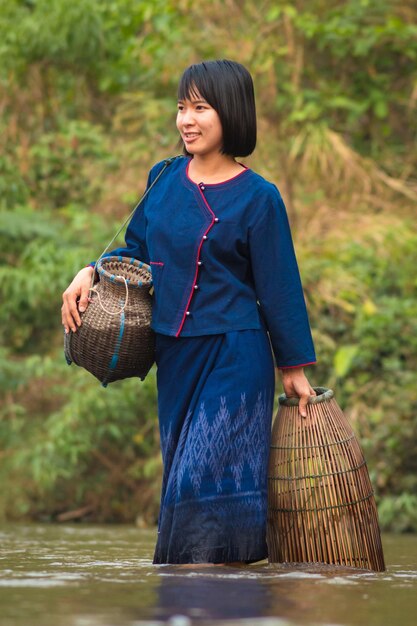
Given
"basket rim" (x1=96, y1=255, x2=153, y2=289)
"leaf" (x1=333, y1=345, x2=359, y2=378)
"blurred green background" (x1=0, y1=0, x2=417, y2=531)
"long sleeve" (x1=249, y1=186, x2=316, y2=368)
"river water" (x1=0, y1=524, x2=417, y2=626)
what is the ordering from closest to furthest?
"river water" (x1=0, y1=524, x2=417, y2=626)
"long sleeve" (x1=249, y1=186, x2=316, y2=368)
"basket rim" (x1=96, y1=255, x2=153, y2=289)
"leaf" (x1=333, y1=345, x2=359, y2=378)
"blurred green background" (x1=0, y1=0, x2=417, y2=531)

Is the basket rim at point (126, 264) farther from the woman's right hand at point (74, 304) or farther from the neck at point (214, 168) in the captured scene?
the neck at point (214, 168)

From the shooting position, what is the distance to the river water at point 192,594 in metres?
3.00

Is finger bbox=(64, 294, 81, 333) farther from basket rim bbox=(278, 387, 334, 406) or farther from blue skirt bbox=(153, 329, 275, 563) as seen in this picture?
basket rim bbox=(278, 387, 334, 406)

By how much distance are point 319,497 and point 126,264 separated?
41.5 inches

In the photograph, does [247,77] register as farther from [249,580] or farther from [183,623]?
[183,623]

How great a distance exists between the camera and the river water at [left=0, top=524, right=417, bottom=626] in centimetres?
300

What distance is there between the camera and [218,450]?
14.2 feet

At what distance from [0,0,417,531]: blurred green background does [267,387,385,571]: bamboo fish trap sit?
10.2 feet

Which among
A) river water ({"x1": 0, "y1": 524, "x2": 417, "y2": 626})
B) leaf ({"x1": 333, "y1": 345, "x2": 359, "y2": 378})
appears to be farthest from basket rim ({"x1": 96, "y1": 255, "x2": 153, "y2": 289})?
leaf ({"x1": 333, "y1": 345, "x2": 359, "y2": 378})

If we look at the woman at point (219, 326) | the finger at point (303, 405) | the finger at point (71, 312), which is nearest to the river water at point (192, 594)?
the woman at point (219, 326)

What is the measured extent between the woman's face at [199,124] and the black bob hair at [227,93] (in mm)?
16

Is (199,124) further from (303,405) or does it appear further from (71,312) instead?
Result: (303,405)

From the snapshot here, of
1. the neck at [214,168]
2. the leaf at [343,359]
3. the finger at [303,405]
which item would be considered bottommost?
the finger at [303,405]

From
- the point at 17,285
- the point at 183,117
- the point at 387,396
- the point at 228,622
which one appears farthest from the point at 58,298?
the point at 228,622
